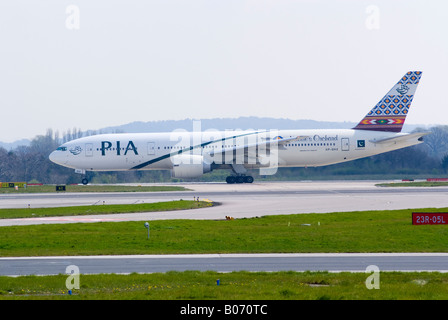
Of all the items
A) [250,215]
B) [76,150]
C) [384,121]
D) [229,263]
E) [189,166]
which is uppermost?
[384,121]

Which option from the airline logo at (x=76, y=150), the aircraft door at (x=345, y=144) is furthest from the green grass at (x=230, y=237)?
the airline logo at (x=76, y=150)

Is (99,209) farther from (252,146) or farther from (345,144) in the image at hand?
(345,144)

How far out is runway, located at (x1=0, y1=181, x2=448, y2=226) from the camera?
37.9 metres

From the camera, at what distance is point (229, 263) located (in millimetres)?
22094

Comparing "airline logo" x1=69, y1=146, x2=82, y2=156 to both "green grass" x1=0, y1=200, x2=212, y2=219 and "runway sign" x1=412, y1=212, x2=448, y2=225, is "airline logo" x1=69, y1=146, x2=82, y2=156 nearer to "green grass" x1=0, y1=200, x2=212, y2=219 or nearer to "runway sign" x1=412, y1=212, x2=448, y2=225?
"green grass" x1=0, y1=200, x2=212, y2=219

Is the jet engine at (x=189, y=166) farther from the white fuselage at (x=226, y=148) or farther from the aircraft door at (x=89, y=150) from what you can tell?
the aircraft door at (x=89, y=150)

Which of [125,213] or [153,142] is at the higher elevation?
[153,142]

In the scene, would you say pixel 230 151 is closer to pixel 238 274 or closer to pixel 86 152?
pixel 86 152

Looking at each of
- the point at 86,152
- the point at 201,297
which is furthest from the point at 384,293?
the point at 86,152

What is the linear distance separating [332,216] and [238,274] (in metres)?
17.2

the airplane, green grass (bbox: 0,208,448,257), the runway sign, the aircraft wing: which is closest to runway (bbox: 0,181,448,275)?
green grass (bbox: 0,208,448,257)

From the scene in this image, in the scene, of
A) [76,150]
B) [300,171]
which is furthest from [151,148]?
[300,171]

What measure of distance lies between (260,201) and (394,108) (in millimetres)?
25412

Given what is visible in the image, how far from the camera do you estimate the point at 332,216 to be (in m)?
35.6
